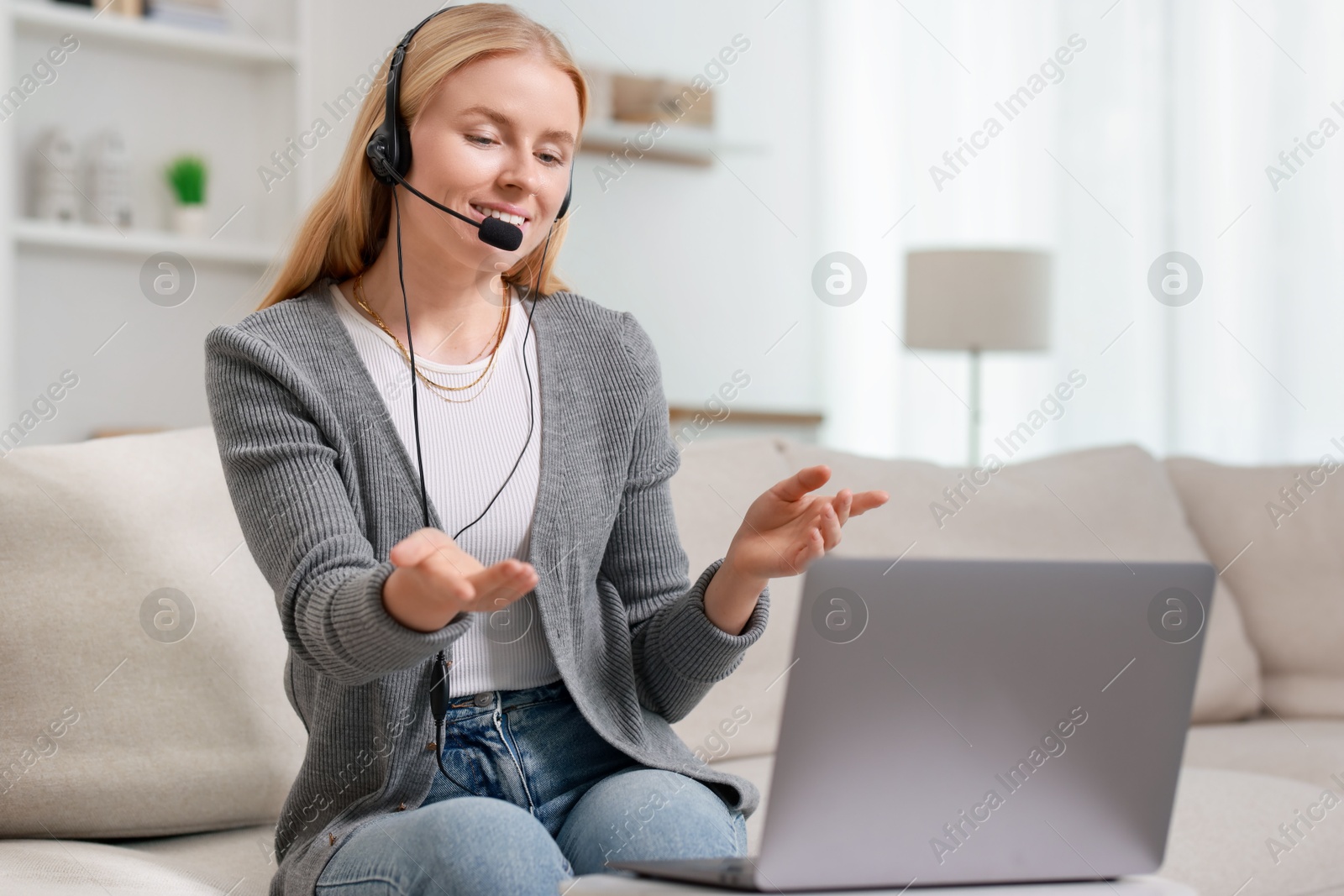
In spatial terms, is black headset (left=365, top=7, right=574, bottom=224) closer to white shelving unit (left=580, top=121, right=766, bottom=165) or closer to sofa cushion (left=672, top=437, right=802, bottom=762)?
sofa cushion (left=672, top=437, right=802, bottom=762)

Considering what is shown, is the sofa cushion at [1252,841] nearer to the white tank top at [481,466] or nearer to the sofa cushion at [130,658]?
the white tank top at [481,466]

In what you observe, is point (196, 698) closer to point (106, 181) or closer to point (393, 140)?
point (393, 140)

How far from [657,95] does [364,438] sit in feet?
8.28

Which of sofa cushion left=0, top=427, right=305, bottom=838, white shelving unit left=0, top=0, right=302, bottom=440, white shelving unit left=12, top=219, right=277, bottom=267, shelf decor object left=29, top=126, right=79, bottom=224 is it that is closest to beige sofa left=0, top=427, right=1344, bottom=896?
sofa cushion left=0, top=427, right=305, bottom=838

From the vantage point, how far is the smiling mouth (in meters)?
1.08

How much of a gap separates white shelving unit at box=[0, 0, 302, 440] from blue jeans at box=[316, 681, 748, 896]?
2.02m

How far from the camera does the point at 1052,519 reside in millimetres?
1995

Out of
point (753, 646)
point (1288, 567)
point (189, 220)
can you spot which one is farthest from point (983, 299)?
point (189, 220)

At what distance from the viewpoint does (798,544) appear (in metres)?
0.97

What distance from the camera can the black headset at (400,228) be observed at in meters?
1.01

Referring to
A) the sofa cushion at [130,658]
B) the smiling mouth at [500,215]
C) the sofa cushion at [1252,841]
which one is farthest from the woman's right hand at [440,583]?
the sofa cushion at [1252,841]

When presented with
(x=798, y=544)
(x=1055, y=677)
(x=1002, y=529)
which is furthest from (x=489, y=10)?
(x=1002, y=529)

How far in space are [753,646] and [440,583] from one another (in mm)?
923

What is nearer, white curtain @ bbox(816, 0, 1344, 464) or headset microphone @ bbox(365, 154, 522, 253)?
headset microphone @ bbox(365, 154, 522, 253)
